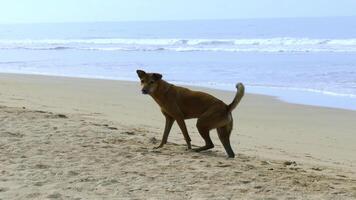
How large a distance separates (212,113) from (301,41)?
1340 inches

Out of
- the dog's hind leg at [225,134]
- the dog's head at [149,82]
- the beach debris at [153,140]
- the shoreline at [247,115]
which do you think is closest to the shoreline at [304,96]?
the shoreline at [247,115]

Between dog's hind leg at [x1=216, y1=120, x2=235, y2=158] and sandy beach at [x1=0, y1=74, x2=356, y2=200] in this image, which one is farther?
dog's hind leg at [x1=216, y1=120, x2=235, y2=158]

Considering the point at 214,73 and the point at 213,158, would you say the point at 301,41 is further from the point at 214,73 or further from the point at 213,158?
the point at 213,158

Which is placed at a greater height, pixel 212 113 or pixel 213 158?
pixel 212 113

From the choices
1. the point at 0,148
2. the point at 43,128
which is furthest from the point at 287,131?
the point at 0,148

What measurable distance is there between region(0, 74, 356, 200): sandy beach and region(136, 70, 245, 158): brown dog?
0.30 metres

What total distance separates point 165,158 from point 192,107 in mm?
957

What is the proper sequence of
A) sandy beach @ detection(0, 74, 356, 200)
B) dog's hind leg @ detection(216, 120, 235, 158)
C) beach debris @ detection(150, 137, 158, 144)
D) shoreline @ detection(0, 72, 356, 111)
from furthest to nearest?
shoreline @ detection(0, 72, 356, 111), beach debris @ detection(150, 137, 158, 144), dog's hind leg @ detection(216, 120, 235, 158), sandy beach @ detection(0, 74, 356, 200)

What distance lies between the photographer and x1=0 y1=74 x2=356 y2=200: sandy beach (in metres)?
5.02

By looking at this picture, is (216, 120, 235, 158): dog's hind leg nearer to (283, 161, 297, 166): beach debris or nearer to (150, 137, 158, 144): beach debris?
(283, 161, 297, 166): beach debris

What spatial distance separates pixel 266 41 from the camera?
41.4 meters

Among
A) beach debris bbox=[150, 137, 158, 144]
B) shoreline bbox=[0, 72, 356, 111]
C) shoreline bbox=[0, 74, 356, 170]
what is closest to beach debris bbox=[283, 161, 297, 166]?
shoreline bbox=[0, 74, 356, 170]

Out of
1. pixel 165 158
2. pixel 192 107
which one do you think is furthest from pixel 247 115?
pixel 165 158

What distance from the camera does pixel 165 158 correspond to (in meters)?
6.34
